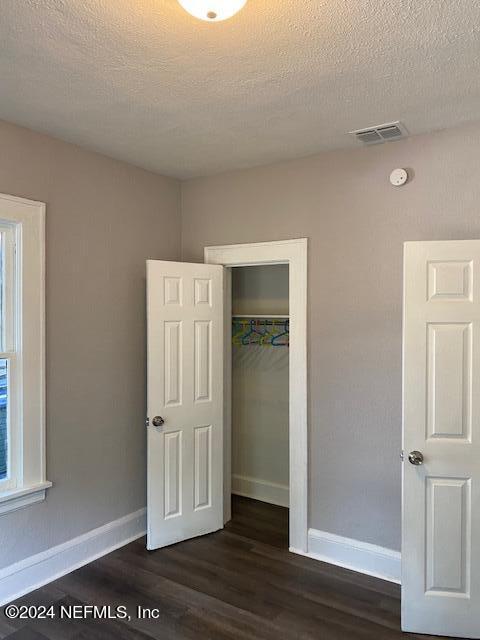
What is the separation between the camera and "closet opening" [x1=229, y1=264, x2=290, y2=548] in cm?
407

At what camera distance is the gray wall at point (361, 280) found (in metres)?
2.70

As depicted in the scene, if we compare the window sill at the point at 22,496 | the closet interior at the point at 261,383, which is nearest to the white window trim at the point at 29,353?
the window sill at the point at 22,496

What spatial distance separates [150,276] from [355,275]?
1365mm

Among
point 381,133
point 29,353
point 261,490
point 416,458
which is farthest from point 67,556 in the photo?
point 381,133

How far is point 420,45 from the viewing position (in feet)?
6.01

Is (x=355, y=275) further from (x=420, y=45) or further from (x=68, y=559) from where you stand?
(x=68, y=559)

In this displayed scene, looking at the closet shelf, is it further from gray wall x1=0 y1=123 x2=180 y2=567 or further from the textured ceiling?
the textured ceiling

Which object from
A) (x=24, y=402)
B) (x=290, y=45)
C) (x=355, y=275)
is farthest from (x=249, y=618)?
(x=290, y=45)

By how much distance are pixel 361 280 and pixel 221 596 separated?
205cm

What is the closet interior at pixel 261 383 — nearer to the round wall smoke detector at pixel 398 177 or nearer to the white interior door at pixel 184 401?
the white interior door at pixel 184 401

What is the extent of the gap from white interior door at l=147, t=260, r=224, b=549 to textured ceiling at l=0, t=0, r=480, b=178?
1.01 m

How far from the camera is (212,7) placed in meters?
1.46

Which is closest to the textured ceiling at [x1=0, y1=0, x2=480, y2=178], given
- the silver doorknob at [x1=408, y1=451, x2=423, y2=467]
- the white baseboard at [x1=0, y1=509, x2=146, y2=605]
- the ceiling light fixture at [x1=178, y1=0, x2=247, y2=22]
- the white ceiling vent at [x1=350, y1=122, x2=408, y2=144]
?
the white ceiling vent at [x1=350, y1=122, x2=408, y2=144]

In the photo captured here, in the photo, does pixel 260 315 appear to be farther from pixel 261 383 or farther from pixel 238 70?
pixel 238 70
